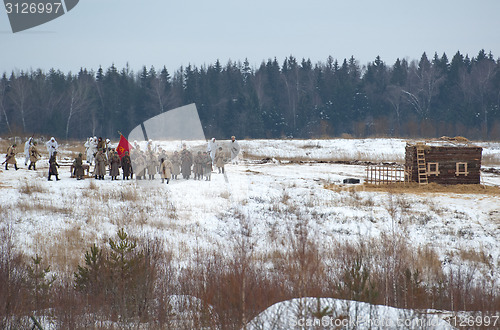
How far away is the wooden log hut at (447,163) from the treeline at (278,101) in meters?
42.6

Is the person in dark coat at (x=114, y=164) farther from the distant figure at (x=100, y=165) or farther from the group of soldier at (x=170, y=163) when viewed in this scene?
the group of soldier at (x=170, y=163)

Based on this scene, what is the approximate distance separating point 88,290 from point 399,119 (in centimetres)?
6994

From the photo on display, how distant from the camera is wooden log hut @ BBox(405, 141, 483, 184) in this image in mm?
23547

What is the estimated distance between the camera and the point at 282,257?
519 inches

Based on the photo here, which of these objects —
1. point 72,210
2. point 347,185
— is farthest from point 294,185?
point 72,210

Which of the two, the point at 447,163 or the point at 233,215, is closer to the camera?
the point at 233,215

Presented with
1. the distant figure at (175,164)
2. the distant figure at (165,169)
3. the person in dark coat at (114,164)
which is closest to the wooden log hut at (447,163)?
the distant figure at (175,164)

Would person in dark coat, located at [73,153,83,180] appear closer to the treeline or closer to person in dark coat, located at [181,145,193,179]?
person in dark coat, located at [181,145,193,179]

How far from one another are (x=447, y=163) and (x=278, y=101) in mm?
57793

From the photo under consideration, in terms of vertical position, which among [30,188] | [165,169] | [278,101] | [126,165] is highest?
[278,101]

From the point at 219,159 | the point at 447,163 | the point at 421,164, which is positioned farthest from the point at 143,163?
the point at 447,163

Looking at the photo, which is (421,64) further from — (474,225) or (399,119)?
(474,225)

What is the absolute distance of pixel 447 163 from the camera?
23703 mm

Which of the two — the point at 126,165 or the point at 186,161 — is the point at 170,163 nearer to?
the point at 186,161
